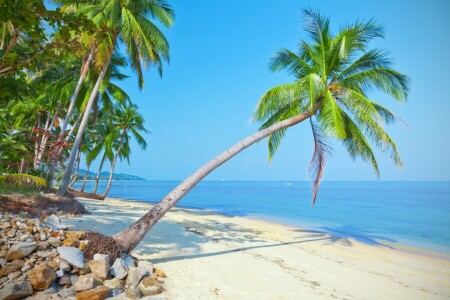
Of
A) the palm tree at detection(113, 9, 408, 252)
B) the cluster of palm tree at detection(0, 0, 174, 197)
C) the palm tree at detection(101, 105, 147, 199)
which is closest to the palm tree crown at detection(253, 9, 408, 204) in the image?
the palm tree at detection(113, 9, 408, 252)

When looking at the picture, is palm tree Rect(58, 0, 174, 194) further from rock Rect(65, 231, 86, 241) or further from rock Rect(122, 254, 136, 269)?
rock Rect(122, 254, 136, 269)

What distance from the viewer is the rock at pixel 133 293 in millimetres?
4477

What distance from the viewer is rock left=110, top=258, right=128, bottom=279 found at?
4922mm

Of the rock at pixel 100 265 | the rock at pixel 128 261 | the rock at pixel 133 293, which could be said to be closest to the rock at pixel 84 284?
the rock at pixel 100 265

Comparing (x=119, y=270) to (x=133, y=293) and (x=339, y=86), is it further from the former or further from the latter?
(x=339, y=86)

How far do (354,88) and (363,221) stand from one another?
17.7 m

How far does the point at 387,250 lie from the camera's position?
12984 millimetres

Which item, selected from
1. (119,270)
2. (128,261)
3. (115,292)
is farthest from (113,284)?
(128,261)

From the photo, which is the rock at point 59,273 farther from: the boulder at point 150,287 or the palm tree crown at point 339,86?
the palm tree crown at point 339,86

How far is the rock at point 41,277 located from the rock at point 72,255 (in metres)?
0.36

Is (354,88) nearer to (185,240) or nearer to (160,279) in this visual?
(185,240)

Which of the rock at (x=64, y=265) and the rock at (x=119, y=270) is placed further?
the rock at (x=119, y=270)

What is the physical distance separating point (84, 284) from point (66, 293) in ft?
0.86

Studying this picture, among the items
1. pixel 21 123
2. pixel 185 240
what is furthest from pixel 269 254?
pixel 21 123
